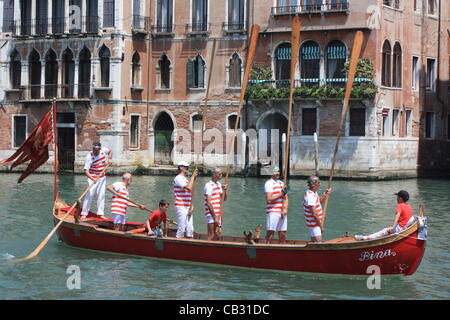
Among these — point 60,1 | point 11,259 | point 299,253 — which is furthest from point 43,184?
point 299,253

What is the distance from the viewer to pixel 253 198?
24.0 m

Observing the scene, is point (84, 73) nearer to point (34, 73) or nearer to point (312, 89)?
point (34, 73)

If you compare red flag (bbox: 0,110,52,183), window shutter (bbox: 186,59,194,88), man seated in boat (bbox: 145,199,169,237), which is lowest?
man seated in boat (bbox: 145,199,169,237)

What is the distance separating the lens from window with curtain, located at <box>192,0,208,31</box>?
32281 mm

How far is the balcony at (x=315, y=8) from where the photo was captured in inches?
1171

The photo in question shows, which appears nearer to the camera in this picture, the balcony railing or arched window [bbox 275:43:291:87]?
arched window [bbox 275:43:291:87]

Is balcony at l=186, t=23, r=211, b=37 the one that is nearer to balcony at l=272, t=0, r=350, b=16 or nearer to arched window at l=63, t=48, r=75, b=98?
balcony at l=272, t=0, r=350, b=16

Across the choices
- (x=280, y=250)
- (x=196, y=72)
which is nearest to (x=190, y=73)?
(x=196, y=72)

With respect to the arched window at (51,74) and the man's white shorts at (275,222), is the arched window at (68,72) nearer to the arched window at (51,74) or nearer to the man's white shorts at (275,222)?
the arched window at (51,74)

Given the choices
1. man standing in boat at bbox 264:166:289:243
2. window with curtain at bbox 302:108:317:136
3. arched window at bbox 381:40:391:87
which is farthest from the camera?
window with curtain at bbox 302:108:317:136

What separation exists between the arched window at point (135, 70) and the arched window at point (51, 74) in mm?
2726

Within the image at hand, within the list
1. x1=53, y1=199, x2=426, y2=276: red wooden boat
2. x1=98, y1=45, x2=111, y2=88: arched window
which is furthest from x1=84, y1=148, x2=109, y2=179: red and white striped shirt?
x1=98, y1=45, x2=111, y2=88: arched window

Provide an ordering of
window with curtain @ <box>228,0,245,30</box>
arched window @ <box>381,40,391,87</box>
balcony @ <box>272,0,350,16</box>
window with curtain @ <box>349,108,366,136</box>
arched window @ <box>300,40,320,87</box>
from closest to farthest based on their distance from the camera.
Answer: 1. balcony @ <box>272,0,350,16</box>
2. window with curtain @ <box>349,108,366,136</box>
3. arched window @ <box>381,40,391,87</box>
4. arched window @ <box>300,40,320,87</box>
5. window with curtain @ <box>228,0,245,30</box>

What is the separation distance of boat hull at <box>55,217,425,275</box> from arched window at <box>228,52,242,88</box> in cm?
1760
